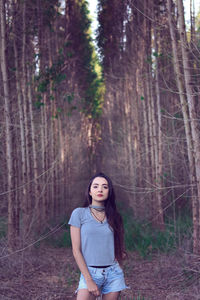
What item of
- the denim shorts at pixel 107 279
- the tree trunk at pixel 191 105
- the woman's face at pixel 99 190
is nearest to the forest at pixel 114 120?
the tree trunk at pixel 191 105

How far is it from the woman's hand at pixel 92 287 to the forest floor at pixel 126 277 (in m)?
1.95

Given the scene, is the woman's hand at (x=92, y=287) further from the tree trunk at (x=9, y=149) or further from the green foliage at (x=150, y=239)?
the green foliage at (x=150, y=239)

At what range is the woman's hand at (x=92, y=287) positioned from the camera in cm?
243

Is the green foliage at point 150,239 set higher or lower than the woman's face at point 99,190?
lower

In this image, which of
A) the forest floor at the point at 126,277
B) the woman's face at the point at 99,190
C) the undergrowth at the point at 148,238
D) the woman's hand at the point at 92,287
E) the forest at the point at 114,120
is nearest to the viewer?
the woman's hand at the point at 92,287

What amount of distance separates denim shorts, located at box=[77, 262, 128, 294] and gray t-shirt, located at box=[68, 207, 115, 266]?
5 centimetres

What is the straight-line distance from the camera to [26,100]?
8047 millimetres

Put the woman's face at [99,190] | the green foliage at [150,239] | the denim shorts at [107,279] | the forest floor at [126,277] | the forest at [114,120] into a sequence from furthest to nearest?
1. the green foliage at [150,239]
2. the forest at [114,120]
3. the forest floor at [126,277]
4. the woman's face at [99,190]
5. the denim shorts at [107,279]

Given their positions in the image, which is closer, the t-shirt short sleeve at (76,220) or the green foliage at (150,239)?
the t-shirt short sleeve at (76,220)

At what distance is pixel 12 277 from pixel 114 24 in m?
8.75

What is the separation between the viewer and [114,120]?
1781 centimetres

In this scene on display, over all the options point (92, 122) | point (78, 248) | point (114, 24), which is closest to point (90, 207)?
point (78, 248)

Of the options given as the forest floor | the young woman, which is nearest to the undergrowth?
the forest floor

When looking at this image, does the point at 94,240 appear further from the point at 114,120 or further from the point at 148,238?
the point at 114,120
